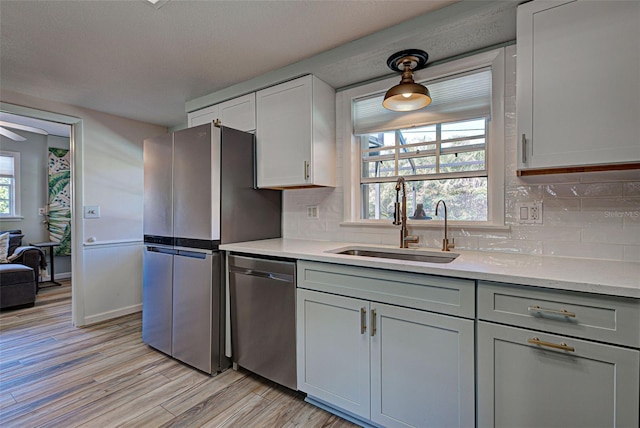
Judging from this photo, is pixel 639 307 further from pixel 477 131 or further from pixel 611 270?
pixel 477 131

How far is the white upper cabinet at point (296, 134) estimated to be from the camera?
228 centimetres

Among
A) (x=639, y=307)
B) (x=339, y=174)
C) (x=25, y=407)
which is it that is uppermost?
(x=339, y=174)

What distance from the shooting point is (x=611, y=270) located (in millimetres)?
1311

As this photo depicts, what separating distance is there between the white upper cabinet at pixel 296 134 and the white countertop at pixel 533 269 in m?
0.74

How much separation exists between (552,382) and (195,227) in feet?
7.24

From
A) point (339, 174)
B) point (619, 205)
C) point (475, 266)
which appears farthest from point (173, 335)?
point (619, 205)

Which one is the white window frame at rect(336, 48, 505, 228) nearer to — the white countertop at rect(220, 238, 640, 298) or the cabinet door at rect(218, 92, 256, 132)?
the white countertop at rect(220, 238, 640, 298)

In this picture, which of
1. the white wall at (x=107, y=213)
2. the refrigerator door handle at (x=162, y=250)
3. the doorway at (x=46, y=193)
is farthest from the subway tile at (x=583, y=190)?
the doorway at (x=46, y=193)

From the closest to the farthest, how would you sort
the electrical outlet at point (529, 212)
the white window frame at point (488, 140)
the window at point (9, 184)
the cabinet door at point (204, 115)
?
the electrical outlet at point (529, 212)
the white window frame at point (488, 140)
the cabinet door at point (204, 115)
the window at point (9, 184)

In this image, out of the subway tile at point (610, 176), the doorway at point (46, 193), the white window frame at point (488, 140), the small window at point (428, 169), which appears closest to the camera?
the subway tile at point (610, 176)

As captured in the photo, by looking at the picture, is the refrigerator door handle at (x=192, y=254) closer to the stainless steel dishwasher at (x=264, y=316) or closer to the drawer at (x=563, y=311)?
the stainless steel dishwasher at (x=264, y=316)

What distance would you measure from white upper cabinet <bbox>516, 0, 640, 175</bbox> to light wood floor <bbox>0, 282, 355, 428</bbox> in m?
1.82

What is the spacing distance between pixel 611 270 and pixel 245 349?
2110mm

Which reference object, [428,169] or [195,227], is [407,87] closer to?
[428,169]
